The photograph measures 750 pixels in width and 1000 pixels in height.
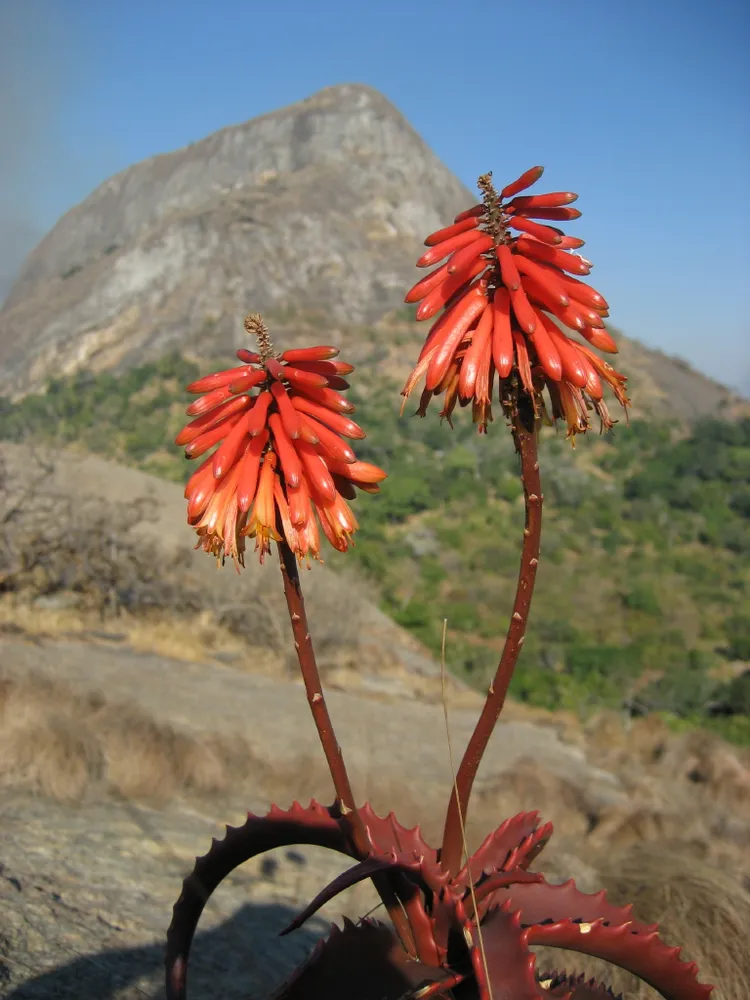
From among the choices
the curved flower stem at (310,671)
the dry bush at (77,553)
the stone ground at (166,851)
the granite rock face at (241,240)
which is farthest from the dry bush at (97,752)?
the granite rock face at (241,240)

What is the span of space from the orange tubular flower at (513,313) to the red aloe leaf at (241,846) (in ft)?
4.85

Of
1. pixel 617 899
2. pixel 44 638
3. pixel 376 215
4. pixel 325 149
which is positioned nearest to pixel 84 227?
pixel 325 149

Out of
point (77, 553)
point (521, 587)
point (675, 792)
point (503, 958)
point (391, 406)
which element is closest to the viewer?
point (503, 958)

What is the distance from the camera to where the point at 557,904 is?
10.1 feet

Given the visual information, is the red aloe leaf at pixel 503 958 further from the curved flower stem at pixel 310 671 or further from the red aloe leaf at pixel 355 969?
the curved flower stem at pixel 310 671

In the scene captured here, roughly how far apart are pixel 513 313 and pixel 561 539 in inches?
1438

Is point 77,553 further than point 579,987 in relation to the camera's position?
Yes

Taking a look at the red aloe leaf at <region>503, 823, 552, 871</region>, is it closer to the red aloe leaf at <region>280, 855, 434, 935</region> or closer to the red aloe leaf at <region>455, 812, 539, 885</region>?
the red aloe leaf at <region>455, 812, 539, 885</region>

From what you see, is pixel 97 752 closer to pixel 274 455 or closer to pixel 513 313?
pixel 274 455

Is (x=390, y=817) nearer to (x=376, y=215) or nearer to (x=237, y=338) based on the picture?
(x=237, y=338)

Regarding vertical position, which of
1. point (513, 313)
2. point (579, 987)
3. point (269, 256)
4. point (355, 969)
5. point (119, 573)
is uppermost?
point (269, 256)

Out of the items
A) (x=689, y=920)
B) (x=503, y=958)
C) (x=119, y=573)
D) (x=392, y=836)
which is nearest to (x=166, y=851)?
(x=689, y=920)

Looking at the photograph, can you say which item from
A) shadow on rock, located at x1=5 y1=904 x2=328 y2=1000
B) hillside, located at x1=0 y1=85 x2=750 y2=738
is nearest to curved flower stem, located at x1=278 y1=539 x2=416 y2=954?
shadow on rock, located at x1=5 y1=904 x2=328 y2=1000

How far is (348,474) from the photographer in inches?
121
